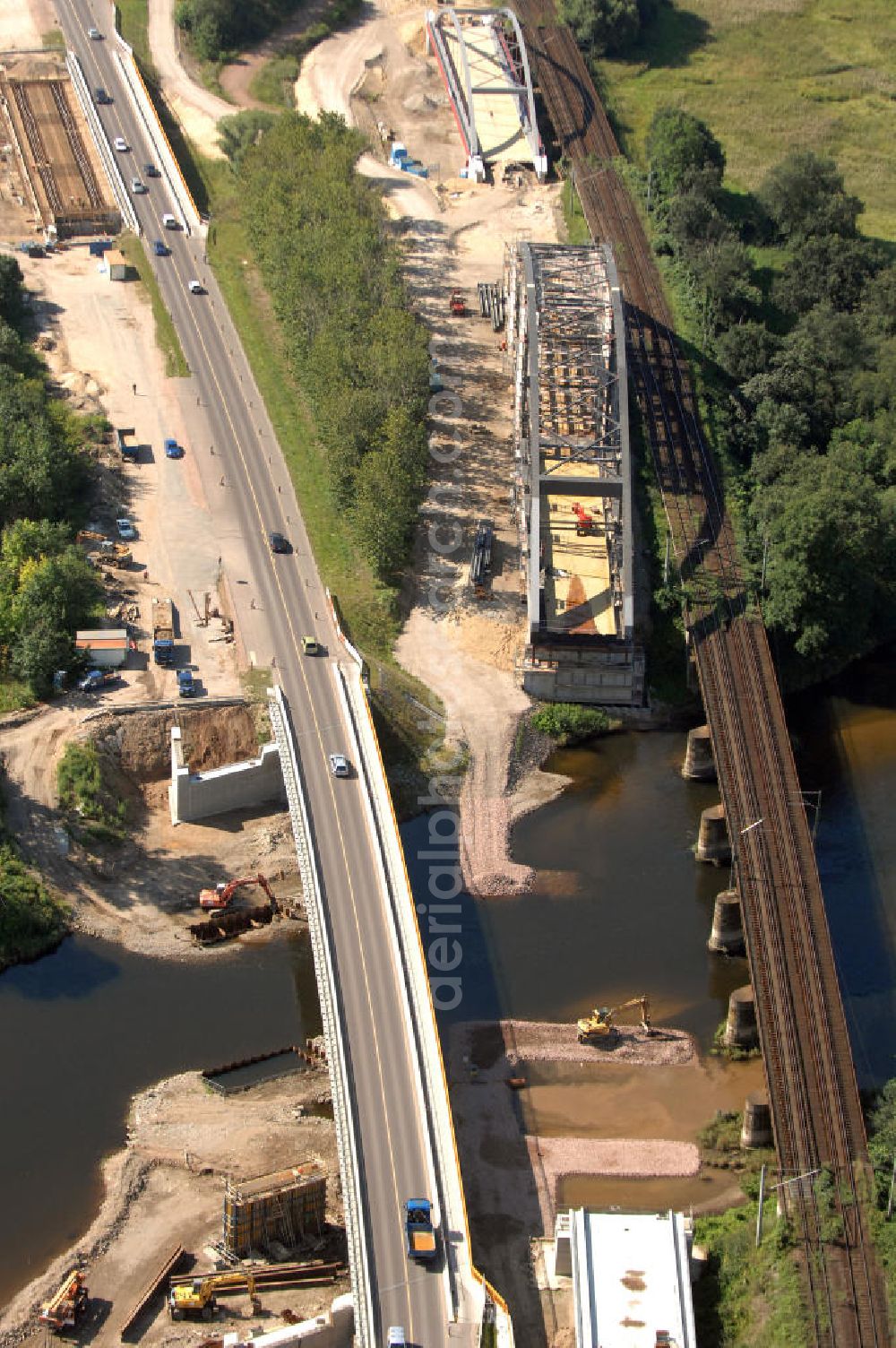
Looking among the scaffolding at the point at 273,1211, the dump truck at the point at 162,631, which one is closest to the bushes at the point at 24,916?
the dump truck at the point at 162,631

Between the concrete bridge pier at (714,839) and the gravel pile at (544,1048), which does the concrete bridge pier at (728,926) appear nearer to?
the concrete bridge pier at (714,839)

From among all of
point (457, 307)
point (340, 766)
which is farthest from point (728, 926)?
point (457, 307)

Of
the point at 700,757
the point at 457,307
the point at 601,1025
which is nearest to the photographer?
the point at 601,1025

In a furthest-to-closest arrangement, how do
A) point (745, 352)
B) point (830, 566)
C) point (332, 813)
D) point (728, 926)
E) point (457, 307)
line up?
point (457, 307)
point (745, 352)
point (830, 566)
point (332, 813)
point (728, 926)

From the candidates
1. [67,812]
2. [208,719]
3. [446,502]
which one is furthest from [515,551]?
[67,812]

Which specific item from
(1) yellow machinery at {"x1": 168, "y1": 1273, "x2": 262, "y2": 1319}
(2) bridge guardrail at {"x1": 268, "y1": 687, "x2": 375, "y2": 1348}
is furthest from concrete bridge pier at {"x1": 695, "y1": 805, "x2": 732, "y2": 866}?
(1) yellow machinery at {"x1": 168, "y1": 1273, "x2": 262, "y2": 1319}

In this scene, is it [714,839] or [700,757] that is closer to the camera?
[714,839]

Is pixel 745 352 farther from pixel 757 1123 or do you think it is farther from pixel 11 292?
pixel 757 1123

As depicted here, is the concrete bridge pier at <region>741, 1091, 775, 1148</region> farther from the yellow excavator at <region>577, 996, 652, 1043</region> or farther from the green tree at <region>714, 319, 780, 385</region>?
the green tree at <region>714, 319, 780, 385</region>

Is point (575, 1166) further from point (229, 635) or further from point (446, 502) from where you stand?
point (446, 502)
